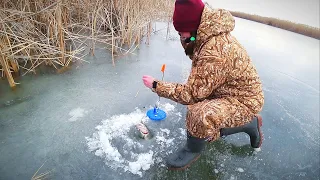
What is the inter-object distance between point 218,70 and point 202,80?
0.13 meters

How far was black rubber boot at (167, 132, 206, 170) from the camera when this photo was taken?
77.2 inches

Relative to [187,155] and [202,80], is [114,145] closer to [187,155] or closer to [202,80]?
[187,155]

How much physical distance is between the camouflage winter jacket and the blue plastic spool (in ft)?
2.31

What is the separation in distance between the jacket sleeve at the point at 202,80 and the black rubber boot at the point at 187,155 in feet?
1.22

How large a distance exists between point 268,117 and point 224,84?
140 cm

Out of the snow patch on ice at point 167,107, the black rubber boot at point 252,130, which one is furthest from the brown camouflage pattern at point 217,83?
the snow patch on ice at point 167,107

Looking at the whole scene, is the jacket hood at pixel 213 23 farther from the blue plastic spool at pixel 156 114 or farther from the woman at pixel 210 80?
the blue plastic spool at pixel 156 114

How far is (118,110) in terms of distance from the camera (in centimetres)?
270

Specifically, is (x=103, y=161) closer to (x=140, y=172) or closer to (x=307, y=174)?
(x=140, y=172)

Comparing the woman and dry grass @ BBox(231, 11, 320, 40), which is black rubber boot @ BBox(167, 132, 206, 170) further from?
dry grass @ BBox(231, 11, 320, 40)

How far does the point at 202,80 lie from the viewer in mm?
1682

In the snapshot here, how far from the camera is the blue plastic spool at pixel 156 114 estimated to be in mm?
2521

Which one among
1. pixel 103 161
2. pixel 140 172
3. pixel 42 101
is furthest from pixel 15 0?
pixel 140 172

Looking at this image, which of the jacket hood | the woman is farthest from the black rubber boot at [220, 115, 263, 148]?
the jacket hood
